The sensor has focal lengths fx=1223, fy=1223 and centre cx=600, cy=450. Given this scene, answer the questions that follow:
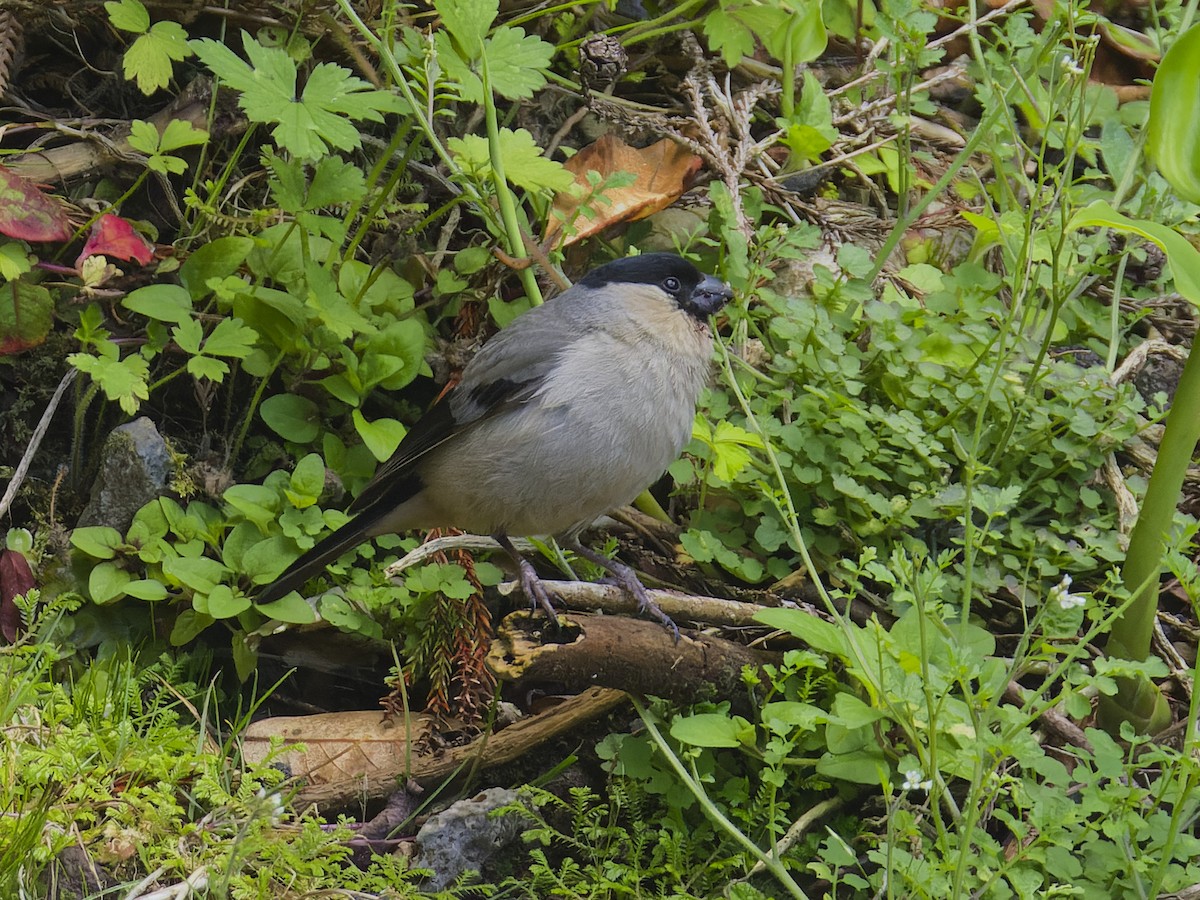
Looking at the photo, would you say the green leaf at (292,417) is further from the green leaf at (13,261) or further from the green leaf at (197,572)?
the green leaf at (13,261)

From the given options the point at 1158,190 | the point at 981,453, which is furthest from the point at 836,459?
the point at 1158,190

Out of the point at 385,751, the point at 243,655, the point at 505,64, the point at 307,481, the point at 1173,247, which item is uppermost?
the point at 505,64

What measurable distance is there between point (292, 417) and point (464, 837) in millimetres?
1515

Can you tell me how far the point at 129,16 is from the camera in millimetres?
3725

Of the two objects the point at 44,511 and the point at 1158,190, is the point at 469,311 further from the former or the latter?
the point at 1158,190

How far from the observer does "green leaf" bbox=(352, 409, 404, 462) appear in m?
3.70

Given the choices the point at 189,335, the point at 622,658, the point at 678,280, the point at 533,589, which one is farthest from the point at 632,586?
the point at 189,335

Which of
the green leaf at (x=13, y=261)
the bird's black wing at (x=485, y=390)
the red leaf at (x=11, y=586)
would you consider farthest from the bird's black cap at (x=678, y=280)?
the red leaf at (x=11, y=586)

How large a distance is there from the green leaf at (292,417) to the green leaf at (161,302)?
372mm

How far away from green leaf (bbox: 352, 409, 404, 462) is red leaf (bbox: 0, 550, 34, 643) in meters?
1.04

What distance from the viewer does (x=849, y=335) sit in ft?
12.3

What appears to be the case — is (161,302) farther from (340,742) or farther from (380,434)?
(340,742)

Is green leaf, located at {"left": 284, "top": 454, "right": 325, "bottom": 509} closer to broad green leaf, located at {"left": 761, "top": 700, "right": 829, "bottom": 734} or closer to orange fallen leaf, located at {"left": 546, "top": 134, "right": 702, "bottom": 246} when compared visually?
orange fallen leaf, located at {"left": 546, "top": 134, "right": 702, "bottom": 246}

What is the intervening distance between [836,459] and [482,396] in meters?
1.02
